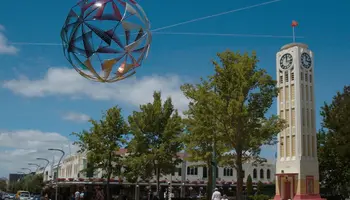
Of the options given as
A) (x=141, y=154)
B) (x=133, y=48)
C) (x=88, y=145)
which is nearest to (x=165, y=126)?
(x=141, y=154)

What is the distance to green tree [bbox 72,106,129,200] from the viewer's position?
158ft

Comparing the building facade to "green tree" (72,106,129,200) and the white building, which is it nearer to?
the white building

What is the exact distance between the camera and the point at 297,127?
185 feet

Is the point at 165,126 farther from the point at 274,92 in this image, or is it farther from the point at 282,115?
the point at 282,115

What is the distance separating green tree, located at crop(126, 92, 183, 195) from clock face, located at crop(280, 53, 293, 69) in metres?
20.0

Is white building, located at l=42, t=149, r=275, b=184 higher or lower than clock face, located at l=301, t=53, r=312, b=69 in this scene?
lower

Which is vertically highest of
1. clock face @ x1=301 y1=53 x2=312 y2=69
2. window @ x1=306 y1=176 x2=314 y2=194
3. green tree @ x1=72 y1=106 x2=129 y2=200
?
clock face @ x1=301 y1=53 x2=312 y2=69

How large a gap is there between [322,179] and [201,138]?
32711 mm

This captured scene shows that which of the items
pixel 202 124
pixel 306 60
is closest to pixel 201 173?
pixel 306 60

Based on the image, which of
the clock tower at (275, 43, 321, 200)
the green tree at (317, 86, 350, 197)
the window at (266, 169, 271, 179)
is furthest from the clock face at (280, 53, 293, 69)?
the window at (266, 169, 271, 179)

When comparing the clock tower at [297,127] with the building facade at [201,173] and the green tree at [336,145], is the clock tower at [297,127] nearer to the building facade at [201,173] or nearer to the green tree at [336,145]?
the green tree at [336,145]

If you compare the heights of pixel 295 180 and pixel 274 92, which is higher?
pixel 274 92

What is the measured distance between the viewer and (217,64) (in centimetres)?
3278

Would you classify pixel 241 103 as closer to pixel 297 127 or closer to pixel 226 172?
pixel 297 127
